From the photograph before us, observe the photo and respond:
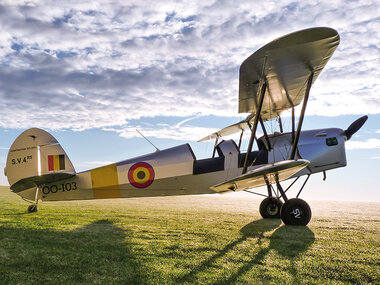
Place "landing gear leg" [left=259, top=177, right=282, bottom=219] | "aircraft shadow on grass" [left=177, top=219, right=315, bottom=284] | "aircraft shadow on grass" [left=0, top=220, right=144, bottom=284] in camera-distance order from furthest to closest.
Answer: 1. "landing gear leg" [left=259, top=177, right=282, bottom=219]
2. "aircraft shadow on grass" [left=177, top=219, right=315, bottom=284]
3. "aircraft shadow on grass" [left=0, top=220, right=144, bottom=284]

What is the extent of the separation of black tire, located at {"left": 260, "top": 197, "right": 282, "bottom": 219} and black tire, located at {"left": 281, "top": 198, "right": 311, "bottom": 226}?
154 cm

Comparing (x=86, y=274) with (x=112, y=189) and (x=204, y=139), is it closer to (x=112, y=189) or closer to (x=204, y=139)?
(x=112, y=189)

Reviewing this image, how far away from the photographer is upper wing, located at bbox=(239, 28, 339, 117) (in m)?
4.56

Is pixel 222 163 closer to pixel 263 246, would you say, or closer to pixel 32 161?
pixel 263 246

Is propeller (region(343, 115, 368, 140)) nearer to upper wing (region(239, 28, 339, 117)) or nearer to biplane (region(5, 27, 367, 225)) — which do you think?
biplane (region(5, 27, 367, 225))

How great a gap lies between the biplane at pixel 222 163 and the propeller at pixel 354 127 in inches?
0.9

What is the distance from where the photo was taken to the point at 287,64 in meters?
5.42

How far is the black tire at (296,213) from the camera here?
589cm

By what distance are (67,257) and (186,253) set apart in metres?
1.58

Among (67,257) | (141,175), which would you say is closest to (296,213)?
(141,175)

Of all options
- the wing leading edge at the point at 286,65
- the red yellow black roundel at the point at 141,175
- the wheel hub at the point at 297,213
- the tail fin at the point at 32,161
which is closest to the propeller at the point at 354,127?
the wing leading edge at the point at 286,65

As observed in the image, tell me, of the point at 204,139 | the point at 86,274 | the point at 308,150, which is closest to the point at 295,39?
the point at 308,150

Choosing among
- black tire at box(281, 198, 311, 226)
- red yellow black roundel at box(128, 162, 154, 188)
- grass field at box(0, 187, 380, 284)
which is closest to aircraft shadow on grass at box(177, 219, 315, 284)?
grass field at box(0, 187, 380, 284)

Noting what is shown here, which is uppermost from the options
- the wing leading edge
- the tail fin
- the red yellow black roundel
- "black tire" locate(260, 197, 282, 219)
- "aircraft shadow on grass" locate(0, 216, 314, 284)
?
the wing leading edge
